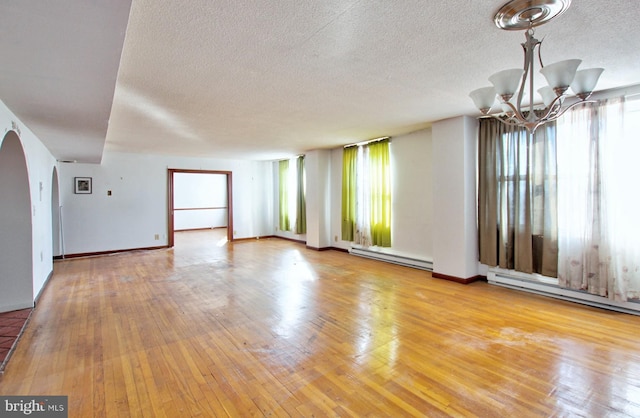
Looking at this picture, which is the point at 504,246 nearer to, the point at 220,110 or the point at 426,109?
the point at 426,109

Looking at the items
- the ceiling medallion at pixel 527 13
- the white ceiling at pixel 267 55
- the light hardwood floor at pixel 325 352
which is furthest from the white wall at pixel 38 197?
the ceiling medallion at pixel 527 13

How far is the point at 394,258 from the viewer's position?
5754mm

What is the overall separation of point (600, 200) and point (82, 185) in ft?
29.2

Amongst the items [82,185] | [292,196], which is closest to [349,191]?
[292,196]

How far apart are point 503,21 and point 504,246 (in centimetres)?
319

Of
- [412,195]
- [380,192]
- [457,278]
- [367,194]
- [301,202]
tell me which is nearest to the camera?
[457,278]

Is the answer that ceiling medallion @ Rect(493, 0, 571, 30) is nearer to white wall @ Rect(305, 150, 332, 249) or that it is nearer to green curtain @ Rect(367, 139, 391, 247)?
green curtain @ Rect(367, 139, 391, 247)

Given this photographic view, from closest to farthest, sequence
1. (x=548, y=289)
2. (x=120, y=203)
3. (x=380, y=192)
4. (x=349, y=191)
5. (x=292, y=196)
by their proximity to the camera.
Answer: (x=548, y=289) < (x=380, y=192) < (x=349, y=191) < (x=120, y=203) < (x=292, y=196)

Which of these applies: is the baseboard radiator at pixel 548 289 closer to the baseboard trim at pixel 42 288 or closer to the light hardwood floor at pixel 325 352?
the light hardwood floor at pixel 325 352

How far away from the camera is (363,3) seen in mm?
1718

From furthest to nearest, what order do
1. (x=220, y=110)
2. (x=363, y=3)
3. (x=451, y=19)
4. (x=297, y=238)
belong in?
1. (x=297, y=238)
2. (x=220, y=110)
3. (x=451, y=19)
4. (x=363, y=3)

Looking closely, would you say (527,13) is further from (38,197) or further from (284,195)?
(284,195)

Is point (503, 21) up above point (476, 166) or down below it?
above

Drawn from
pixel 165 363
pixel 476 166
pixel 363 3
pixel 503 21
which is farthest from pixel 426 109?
pixel 165 363
